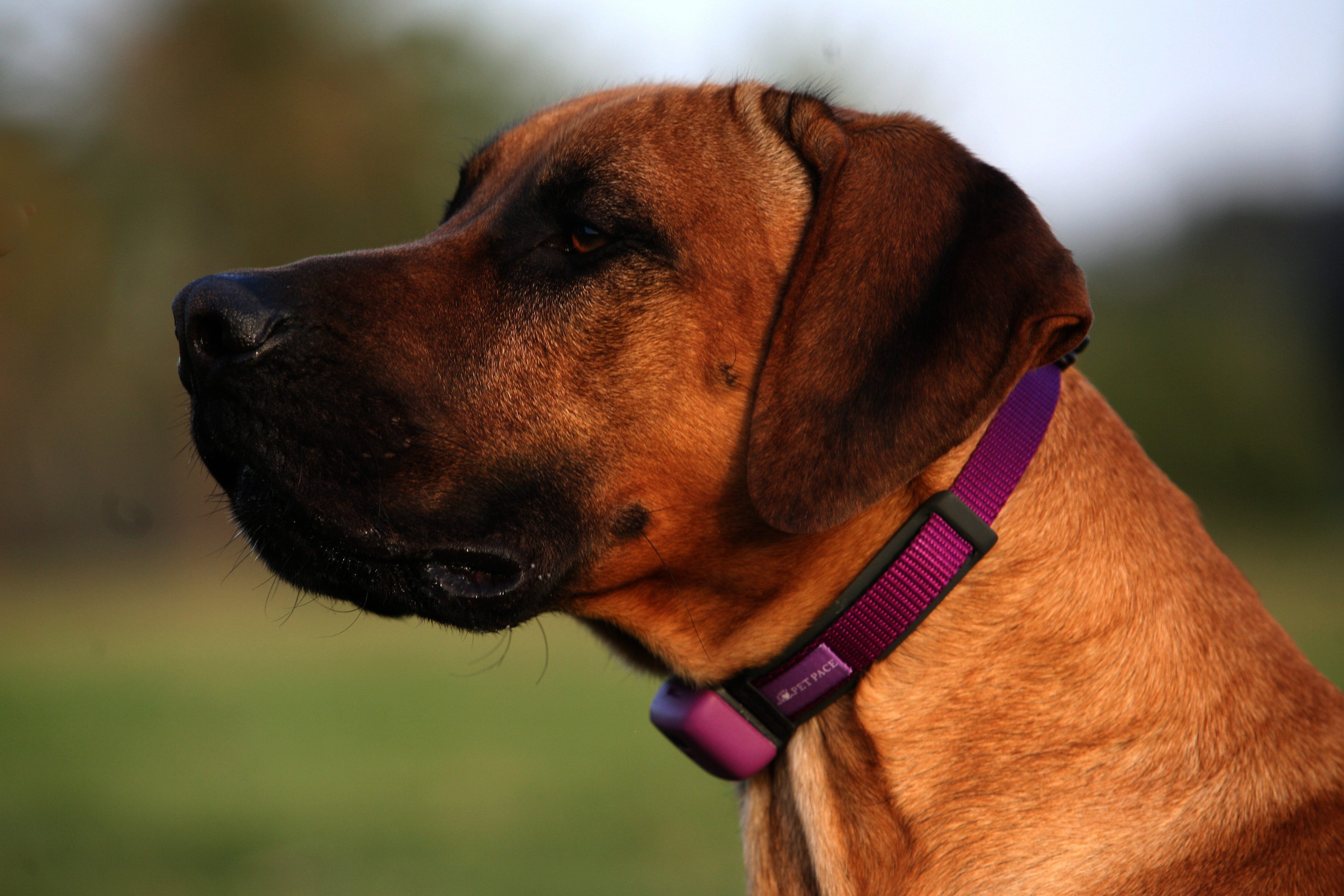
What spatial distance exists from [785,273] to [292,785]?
7379mm

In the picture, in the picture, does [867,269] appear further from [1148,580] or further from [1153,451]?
[1153,451]

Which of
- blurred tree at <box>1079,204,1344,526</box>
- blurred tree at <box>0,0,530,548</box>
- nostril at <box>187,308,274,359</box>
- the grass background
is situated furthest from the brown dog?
blurred tree at <box>1079,204,1344,526</box>

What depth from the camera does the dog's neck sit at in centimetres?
240

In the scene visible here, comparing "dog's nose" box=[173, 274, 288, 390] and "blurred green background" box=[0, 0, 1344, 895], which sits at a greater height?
"dog's nose" box=[173, 274, 288, 390]

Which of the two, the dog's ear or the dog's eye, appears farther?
the dog's eye

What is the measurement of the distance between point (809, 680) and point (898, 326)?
789mm

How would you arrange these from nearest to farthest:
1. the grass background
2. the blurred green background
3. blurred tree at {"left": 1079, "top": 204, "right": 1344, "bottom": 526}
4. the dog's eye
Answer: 1. the dog's eye
2. the grass background
3. the blurred green background
4. blurred tree at {"left": 1079, "top": 204, "right": 1344, "bottom": 526}

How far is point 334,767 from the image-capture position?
9.36m

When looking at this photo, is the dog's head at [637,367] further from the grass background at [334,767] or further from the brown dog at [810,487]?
the grass background at [334,767]

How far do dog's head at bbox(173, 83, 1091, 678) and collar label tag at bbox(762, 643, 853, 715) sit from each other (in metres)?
0.17

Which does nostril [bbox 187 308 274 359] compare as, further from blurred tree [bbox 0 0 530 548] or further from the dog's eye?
blurred tree [bbox 0 0 530 548]

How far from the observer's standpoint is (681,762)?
10.4 metres

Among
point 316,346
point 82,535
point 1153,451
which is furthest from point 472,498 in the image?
point 1153,451

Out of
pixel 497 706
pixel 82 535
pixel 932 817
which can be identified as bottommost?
pixel 82 535
